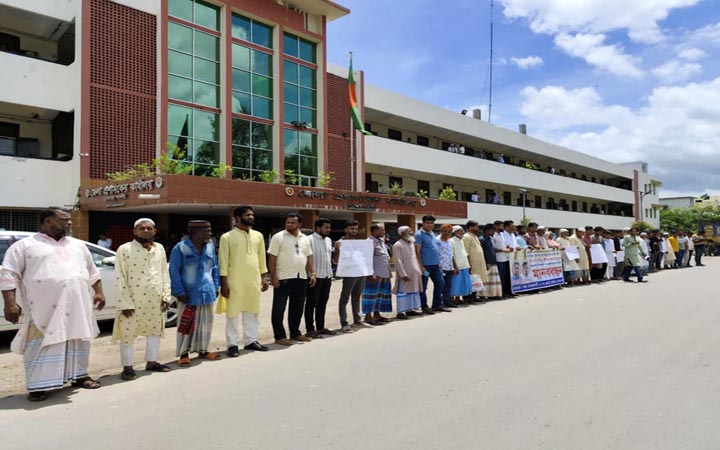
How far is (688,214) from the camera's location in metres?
78.9

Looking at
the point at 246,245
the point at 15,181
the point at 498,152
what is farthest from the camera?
the point at 498,152

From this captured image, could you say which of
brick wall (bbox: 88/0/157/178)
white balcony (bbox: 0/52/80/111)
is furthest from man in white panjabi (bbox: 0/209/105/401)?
white balcony (bbox: 0/52/80/111)

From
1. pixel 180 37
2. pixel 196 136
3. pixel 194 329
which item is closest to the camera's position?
pixel 194 329

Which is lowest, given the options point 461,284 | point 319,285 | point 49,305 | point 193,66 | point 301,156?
point 461,284

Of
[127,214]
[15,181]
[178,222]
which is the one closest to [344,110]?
[178,222]

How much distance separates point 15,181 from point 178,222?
5593mm

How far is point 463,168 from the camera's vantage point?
1390 inches

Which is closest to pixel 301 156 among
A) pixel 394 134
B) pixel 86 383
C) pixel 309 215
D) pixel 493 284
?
pixel 309 215

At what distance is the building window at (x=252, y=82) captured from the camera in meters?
21.9

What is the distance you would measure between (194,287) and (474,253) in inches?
281

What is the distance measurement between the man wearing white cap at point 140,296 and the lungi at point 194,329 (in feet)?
0.91

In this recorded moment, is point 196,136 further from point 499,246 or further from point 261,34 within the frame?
point 499,246

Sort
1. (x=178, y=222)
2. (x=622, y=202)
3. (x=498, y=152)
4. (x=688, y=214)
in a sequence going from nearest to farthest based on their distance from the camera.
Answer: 1. (x=178, y=222)
2. (x=498, y=152)
3. (x=622, y=202)
4. (x=688, y=214)

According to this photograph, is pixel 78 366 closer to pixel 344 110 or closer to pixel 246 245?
pixel 246 245
